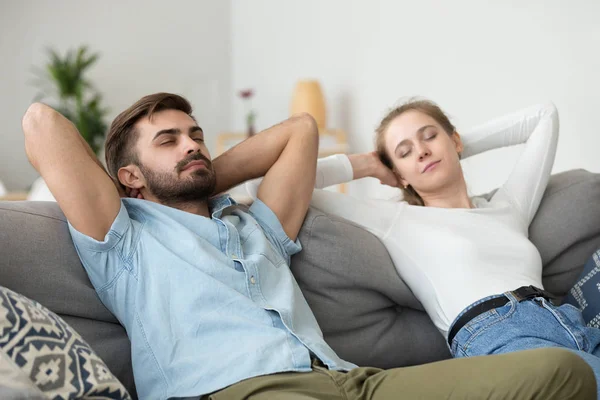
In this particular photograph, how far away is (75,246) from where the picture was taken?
149 cm

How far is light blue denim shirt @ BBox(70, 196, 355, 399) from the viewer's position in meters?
1.37

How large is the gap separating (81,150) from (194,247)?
32 centimetres

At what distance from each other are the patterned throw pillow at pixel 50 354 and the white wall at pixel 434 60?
2.48 metres

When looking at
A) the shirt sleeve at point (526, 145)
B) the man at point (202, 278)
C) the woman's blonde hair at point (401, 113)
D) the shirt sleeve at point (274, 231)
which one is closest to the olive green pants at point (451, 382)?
the man at point (202, 278)

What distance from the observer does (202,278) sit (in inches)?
57.1

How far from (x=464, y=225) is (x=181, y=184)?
76cm

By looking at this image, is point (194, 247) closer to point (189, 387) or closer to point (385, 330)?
point (189, 387)

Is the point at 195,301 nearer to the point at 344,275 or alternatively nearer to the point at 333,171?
the point at 344,275

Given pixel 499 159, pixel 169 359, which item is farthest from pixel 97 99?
pixel 169 359

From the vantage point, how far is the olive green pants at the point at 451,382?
1.13m

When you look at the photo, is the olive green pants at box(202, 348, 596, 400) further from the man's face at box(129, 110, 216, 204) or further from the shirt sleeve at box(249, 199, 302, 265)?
the man's face at box(129, 110, 216, 204)

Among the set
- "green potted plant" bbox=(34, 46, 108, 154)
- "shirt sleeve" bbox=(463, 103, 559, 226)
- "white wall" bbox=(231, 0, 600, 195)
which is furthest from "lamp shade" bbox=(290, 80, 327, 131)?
"shirt sleeve" bbox=(463, 103, 559, 226)

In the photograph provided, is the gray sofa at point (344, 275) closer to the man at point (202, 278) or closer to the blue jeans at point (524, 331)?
the man at point (202, 278)

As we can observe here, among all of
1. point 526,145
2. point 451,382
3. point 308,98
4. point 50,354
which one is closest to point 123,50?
point 308,98
